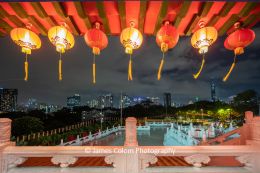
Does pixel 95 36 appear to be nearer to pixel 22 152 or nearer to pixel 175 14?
pixel 175 14

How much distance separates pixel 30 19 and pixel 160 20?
2.75 m

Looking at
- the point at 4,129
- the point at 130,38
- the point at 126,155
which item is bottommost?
the point at 126,155

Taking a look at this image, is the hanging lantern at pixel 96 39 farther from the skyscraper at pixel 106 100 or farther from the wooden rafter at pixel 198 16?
the skyscraper at pixel 106 100

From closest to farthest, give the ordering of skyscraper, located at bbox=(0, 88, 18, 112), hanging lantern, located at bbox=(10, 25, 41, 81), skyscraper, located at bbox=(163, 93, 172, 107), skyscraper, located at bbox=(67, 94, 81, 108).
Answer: hanging lantern, located at bbox=(10, 25, 41, 81) < skyscraper, located at bbox=(0, 88, 18, 112) < skyscraper, located at bbox=(163, 93, 172, 107) < skyscraper, located at bbox=(67, 94, 81, 108)

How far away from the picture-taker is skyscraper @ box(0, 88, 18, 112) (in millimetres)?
84938

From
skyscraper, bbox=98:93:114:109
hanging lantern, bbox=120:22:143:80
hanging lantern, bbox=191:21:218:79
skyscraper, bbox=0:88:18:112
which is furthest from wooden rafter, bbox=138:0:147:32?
skyscraper, bbox=98:93:114:109

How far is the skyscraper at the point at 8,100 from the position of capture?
84938mm

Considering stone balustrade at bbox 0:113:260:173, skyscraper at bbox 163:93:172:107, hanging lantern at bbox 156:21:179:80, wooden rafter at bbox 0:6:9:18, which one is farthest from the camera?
skyscraper at bbox 163:93:172:107

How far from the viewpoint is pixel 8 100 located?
89000 mm

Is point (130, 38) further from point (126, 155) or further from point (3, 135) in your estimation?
point (3, 135)

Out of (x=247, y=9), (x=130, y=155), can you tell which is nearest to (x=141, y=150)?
(x=130, y=155)

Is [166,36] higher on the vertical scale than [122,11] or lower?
lower

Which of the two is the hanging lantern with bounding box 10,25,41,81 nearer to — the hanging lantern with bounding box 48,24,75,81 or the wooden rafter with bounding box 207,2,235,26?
the hanging lantern with bounding box 48,24,75,81

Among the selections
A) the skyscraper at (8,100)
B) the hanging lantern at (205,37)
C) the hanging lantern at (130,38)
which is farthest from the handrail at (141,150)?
the skyscraper at (8,100)
